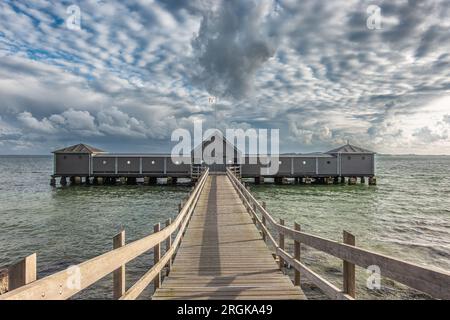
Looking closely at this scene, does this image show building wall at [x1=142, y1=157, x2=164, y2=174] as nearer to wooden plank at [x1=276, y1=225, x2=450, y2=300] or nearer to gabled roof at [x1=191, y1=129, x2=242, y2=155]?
gabled roof at [x1=191, y1=129, x2=242, y2=155]

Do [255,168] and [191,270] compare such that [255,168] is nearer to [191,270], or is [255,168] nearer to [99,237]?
[99,237]

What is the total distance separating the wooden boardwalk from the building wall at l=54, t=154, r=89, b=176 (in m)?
33.1

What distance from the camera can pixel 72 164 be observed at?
39.0 m

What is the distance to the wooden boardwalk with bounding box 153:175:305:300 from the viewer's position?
15.5 feet

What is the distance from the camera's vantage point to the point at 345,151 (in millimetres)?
40750

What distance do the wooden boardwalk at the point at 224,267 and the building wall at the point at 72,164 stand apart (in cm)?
3315

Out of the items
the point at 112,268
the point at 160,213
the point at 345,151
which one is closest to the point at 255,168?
the point at 345,151

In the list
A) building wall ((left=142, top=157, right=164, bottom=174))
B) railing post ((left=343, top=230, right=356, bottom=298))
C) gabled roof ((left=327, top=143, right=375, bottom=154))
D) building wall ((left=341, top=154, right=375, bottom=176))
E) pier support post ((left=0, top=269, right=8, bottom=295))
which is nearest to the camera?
pier support post ((left=0, top=269, right=8, bottom=295))

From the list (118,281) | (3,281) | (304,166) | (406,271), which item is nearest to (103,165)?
(304,166)

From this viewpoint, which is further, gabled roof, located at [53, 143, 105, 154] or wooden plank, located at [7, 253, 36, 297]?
gabled roof, located at [53, 143, 105, 154]

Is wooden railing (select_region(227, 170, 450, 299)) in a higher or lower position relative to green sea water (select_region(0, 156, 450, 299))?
higher

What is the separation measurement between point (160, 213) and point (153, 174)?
20383mm

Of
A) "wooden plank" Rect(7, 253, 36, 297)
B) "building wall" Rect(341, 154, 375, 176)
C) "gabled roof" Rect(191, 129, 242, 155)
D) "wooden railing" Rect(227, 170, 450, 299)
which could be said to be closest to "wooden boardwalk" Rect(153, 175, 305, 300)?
"wooden railing" Rect(227, 170, 450, 299)

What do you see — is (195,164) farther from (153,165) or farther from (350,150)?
(350,150)
